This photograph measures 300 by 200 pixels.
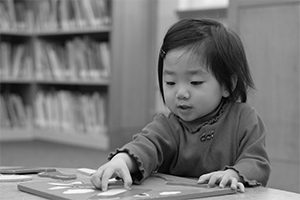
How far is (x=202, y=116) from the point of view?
1169mm

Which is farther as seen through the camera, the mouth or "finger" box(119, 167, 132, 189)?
the mouth

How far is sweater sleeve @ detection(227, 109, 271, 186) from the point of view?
103cm

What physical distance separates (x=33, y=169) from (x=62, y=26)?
12.8ft

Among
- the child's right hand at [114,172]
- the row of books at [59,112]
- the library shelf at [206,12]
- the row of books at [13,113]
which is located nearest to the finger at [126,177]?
the child's right hand at [114,172]

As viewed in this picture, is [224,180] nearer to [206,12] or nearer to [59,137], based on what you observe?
[206,12]

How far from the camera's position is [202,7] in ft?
14.4

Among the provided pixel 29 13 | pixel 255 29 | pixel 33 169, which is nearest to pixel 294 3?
pixel 255 29

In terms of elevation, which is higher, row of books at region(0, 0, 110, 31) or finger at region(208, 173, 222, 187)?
row of books at region(0, 0, 110, 31)

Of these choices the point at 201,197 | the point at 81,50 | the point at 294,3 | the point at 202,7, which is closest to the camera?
the point at 201,197

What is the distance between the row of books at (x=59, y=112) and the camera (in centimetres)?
467

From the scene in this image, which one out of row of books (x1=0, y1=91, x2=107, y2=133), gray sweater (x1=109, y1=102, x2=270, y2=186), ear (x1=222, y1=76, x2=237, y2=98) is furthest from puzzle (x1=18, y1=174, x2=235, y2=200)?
row of books (x1=0, y1=91, x2=107, y2=133)

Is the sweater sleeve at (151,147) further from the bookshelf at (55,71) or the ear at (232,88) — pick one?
the bookshelf at (55,71)

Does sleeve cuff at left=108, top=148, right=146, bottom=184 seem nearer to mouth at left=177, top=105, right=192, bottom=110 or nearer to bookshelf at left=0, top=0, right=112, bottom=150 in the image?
mouth at left=177, top=105, right=192, bottom=110

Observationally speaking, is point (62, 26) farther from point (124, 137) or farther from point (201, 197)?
point (201, 197)
